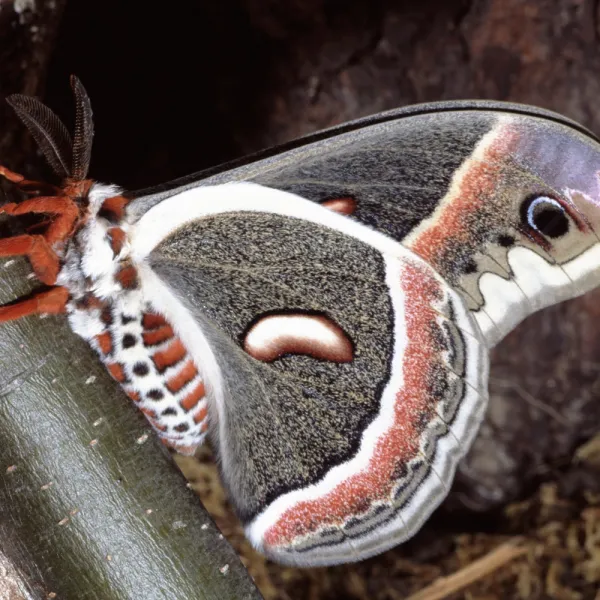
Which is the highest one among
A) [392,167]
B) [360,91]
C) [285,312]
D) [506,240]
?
[392,167]

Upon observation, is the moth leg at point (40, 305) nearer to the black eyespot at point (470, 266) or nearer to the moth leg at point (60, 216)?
the moth leg at point (60, 216)

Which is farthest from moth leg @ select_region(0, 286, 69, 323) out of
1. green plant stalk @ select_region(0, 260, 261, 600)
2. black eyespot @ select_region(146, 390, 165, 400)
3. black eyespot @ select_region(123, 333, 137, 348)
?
black eyespot @ select_region(146, 390, 165, 400)

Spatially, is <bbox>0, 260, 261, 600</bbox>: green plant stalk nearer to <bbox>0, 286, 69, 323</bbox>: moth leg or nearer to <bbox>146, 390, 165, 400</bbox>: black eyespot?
<bbox>0, 286, 69, 323</bbox>: moth leg

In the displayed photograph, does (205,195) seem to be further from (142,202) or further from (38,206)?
(38,206)

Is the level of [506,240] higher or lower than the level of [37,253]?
lower

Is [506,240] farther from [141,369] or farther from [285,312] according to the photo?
[141,369]

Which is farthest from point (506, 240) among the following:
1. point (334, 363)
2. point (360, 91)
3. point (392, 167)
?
point (360, 91)

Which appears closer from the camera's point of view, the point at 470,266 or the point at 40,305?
the point at 40,305

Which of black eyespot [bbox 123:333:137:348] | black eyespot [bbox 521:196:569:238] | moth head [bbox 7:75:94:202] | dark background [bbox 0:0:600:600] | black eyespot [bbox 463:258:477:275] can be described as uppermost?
moth head [bbox 7:75:94:202]

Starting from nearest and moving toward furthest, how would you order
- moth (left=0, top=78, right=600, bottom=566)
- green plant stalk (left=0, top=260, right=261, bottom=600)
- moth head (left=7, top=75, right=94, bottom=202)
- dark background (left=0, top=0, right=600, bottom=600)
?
green plant stalk (left=0, top=260, right=261, bottom=600), moth head (left=7, top=75, right=94, bottom=202), moth (left=0, top=78, right=600, bottom=566), dark background (left=0, top=0, right=600, bottom=600)
